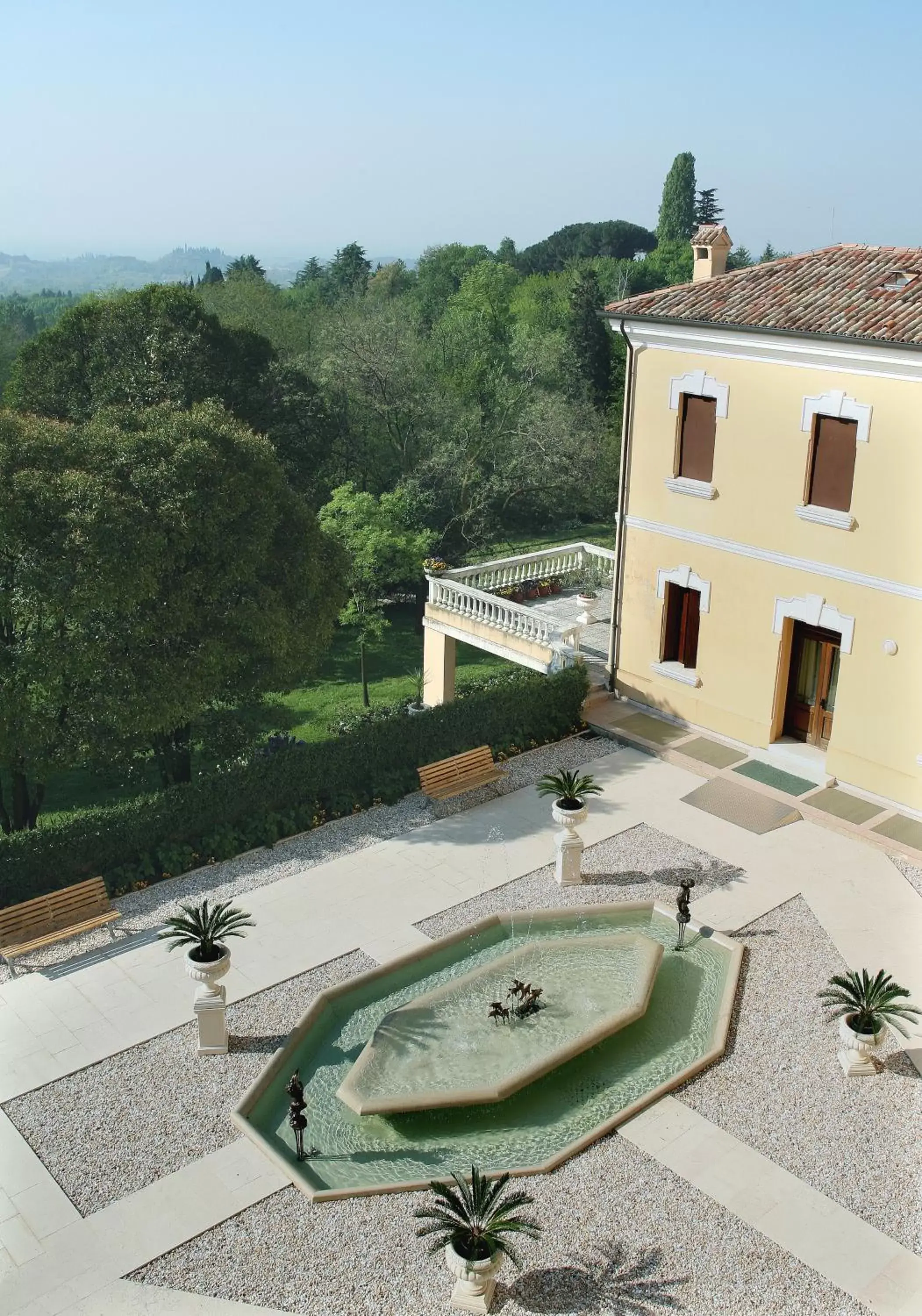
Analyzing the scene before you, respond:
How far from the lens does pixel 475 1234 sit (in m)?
10.1

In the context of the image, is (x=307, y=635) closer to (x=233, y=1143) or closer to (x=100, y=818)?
(x=100, y=818)

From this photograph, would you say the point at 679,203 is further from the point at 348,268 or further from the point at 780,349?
the point at 780,349

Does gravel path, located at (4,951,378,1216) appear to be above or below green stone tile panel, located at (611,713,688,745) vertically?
below

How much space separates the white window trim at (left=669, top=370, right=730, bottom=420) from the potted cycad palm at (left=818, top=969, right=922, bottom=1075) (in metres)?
10.7

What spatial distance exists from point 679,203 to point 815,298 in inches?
3756

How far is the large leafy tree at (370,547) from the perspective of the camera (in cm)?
3278

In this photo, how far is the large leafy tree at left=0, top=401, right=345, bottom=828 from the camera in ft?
61.9

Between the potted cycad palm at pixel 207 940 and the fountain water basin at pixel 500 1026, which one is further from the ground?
the potted cycad palm at pixel 207 940

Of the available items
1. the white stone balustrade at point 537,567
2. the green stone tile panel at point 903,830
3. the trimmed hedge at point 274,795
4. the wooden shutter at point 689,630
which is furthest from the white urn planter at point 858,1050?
the white stone balustrade at point 537,567

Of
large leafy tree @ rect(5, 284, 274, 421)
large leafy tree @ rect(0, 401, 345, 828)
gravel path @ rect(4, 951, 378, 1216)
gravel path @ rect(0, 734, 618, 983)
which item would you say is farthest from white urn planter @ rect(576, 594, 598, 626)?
gravel path @ rect(4, 951, 378, 1216)

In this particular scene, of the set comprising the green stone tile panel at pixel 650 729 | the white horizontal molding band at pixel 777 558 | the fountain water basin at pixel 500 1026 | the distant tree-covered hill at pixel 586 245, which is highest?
the distant tree-covered hill at pixel 586 245

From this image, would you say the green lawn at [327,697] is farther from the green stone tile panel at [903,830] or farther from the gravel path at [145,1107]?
the green stone tile panel at [903,830]

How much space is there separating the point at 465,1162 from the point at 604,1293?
2.14m

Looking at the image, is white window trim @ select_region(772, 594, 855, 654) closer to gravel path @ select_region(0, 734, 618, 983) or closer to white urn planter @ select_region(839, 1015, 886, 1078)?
gravel path @ select_region(0, 734, 618, 983)
